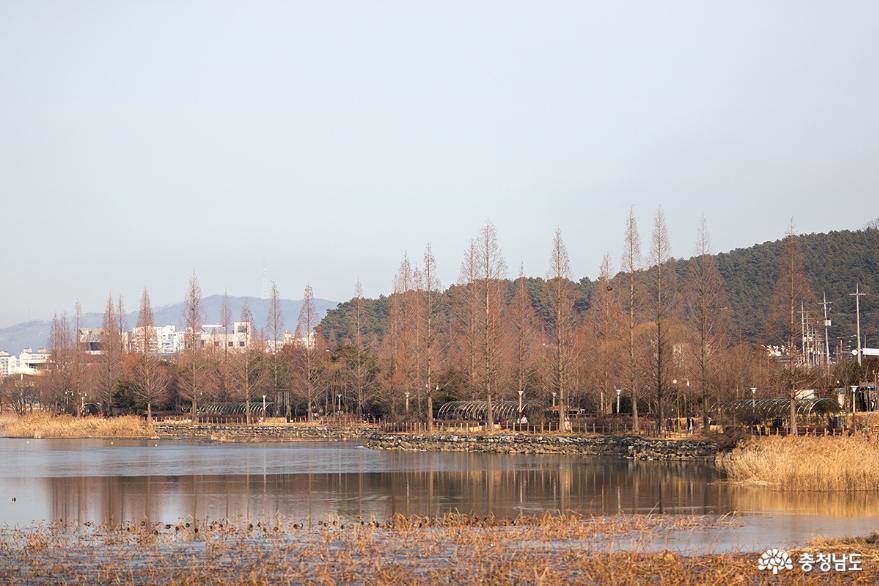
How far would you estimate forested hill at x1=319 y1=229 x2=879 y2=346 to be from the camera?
77.9 m

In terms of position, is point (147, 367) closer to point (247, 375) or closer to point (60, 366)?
point (247, 375)

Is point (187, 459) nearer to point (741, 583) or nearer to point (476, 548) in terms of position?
point (476, 548)

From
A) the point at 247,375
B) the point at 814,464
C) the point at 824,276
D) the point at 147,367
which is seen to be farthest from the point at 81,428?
the point at 824,276

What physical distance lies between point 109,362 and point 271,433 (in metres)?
20.0

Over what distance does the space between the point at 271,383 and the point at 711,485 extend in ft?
148

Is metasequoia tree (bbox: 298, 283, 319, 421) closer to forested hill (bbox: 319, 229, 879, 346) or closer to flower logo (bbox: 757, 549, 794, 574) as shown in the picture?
forested hill (bbox: 319, 229, 879, 346)

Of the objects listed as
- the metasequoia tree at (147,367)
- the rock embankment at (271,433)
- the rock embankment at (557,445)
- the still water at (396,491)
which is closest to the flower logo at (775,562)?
the still water at (396,491)

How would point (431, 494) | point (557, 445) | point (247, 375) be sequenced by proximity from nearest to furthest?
1. point (431, 494)
2. point (557, 445)
3. point (247, 375)

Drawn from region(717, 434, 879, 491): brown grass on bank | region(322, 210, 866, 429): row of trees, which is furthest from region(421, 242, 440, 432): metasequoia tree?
region(717, 434, 879, 491): brown grass on bank

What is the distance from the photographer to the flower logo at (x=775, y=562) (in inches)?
535

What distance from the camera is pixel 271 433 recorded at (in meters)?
56.4

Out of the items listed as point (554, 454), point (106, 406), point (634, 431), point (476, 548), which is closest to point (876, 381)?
point (634, 431)

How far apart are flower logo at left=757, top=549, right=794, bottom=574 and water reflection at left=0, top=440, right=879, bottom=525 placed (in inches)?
267

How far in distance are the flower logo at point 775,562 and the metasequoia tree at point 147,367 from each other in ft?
175
